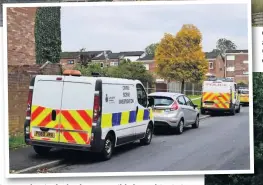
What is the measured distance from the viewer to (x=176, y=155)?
9.09 m

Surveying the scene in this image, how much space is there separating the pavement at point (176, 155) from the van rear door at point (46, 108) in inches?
12.9

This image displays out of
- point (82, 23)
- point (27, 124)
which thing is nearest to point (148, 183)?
point (27, 124)

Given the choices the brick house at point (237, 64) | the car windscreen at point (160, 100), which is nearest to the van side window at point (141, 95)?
the car windscreen at point (160, 100)

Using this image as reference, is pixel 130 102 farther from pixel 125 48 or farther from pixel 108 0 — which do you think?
pixel 108 0

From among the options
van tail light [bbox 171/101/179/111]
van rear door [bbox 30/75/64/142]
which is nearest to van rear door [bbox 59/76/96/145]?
van rear door [bbox 30/75/64/142]

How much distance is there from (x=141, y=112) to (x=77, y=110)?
131 cm

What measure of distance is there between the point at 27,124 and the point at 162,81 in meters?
2.46

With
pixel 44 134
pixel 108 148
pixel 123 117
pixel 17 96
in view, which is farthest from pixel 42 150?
pixel 123 117

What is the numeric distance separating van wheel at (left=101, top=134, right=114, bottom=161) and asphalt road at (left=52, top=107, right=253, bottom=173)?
0.09m

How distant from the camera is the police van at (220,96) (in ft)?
31.7

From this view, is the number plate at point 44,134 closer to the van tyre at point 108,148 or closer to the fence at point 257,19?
the van tyre at point 108,148

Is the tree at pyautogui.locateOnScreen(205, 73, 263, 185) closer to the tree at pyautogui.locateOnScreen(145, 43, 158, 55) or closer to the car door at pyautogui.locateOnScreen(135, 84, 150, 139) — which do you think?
the car door at pyautogui.locateOnScreen(135, 84, 150, 139)

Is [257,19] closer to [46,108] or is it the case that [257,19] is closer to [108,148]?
[108,148]

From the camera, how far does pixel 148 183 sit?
872cm
